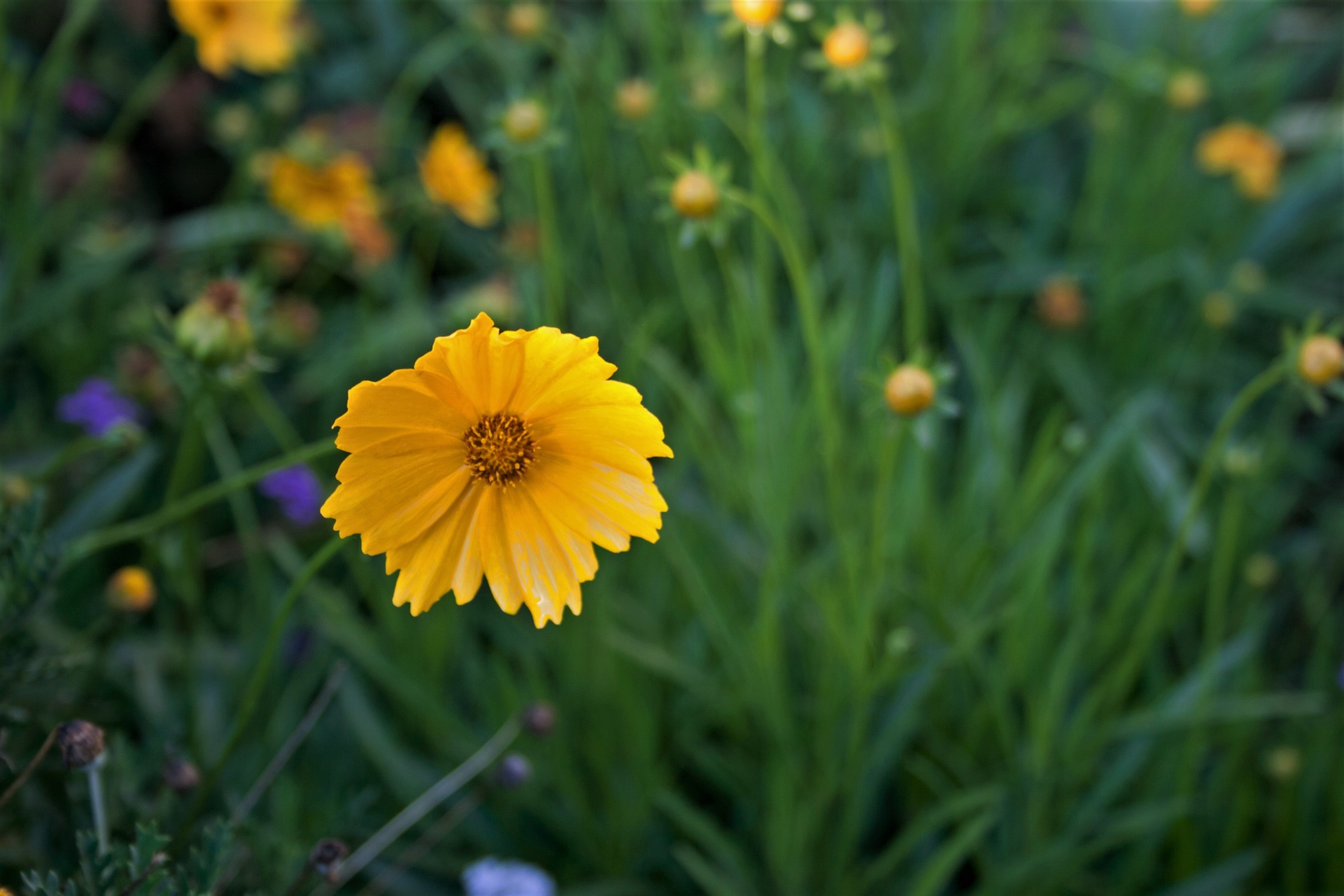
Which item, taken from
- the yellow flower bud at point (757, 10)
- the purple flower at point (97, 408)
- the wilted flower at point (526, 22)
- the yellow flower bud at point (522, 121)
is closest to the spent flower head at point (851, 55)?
the yellow flower bud at point (757, 10)

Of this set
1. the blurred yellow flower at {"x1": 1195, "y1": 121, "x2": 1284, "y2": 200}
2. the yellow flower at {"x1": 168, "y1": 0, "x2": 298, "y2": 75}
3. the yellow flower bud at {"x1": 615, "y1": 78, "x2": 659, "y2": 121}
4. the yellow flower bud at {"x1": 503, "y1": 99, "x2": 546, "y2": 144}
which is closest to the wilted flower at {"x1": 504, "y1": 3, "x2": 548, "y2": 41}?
the yellow flower bud at {"x1": 615, "y1": 78, "x2": 659, "y2": 121}

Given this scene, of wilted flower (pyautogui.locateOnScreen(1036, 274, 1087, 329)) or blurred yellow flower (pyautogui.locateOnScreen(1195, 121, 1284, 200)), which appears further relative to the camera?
blurred yellow flower (pyautogui.locateOnScreen(1195, 121, 1284, 200))

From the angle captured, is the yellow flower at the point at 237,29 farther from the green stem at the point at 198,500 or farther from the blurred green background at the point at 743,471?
the green stem at the point at 198,500

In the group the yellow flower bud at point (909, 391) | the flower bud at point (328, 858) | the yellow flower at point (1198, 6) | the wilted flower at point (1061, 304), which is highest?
the yellow flower at point (1198, 6)

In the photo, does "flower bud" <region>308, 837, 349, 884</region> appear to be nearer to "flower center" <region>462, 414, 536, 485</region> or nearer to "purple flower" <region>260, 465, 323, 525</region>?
"flower center" <region>462, 414, 536, 485</region>

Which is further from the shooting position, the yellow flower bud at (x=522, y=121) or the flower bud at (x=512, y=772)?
the yellow flower bud at (x=522, y=121)

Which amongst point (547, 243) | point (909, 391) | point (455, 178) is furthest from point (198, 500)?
point (455, 178)

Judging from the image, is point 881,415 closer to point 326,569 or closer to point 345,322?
point 326,569
